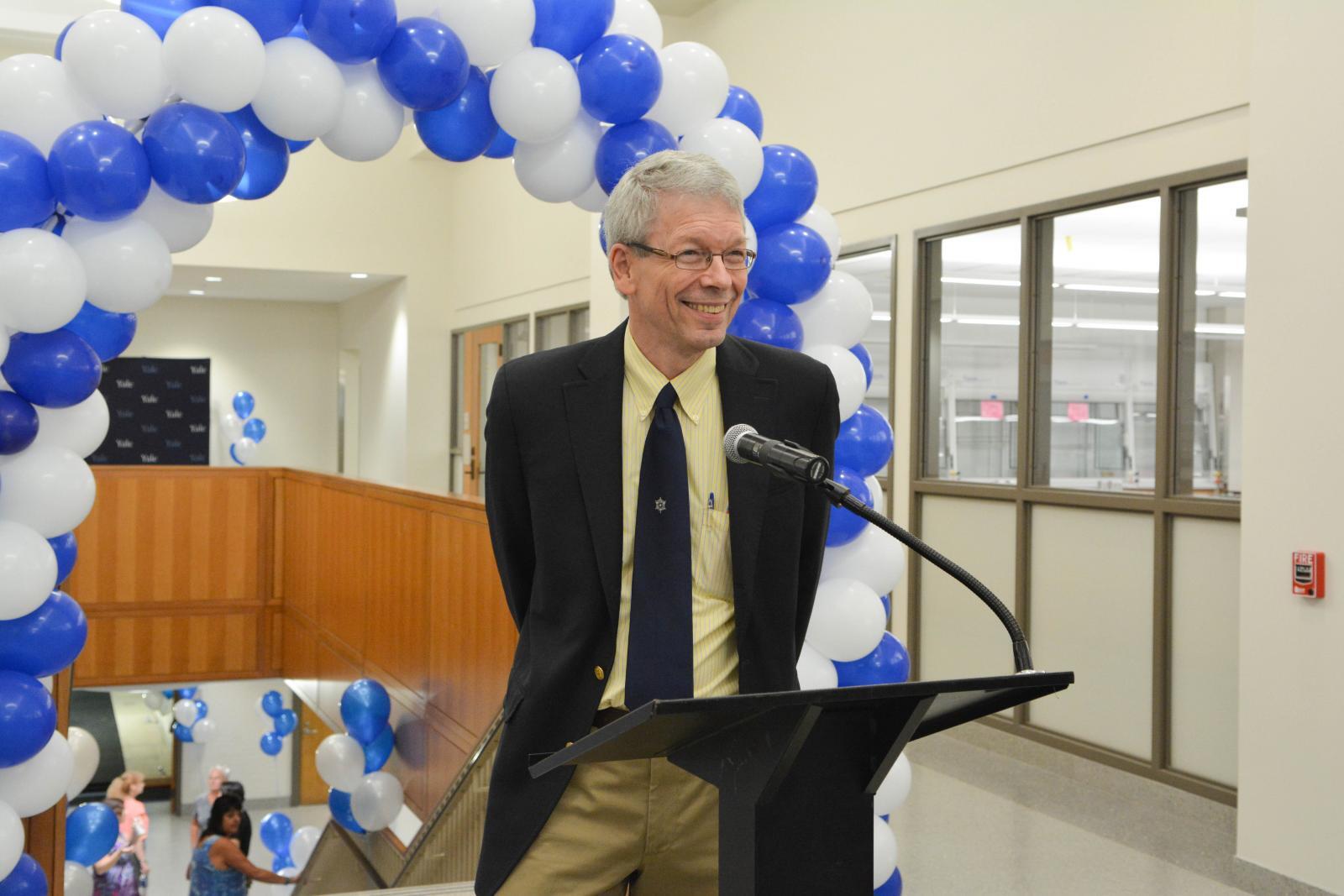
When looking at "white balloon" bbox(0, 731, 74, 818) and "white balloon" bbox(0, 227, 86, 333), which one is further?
"white balloon" bbox(0, 731, 74, 818)

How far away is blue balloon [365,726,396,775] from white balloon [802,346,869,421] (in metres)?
4.61

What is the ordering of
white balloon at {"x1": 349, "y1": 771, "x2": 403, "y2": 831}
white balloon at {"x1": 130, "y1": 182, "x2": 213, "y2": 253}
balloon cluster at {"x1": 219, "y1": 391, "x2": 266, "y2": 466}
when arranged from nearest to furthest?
white balloon at {"x1": 130, "y1": 182, "x2": 213, "y2": 253}
white balloon at {"x1": 349, "y1": 771, "x2": 403, "y2": 831}
balloon cluster at {"x1": 219, "y1": 391, "x2": 266, "y2": 466}

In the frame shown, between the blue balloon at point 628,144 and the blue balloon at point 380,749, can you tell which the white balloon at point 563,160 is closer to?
the blue balloon at point 628,144

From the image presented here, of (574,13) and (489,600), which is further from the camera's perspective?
(489,600)

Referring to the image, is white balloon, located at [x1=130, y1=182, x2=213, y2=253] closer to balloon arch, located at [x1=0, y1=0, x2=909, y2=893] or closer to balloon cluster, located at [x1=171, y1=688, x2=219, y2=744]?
balloon arch, located at [x1=0, y1=0, x2=909, y2=893]

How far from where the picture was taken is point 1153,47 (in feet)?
16.6

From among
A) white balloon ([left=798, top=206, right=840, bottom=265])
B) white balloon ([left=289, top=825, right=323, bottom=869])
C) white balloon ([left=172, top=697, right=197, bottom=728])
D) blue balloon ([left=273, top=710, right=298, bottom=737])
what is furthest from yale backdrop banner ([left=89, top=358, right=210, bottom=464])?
white balloon ([left=798, top=206, right=840, bottom=265])

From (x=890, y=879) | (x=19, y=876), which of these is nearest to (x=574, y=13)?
(x=890, y=879)

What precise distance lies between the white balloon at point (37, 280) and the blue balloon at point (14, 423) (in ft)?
0.60

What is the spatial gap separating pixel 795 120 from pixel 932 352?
5.76 ft

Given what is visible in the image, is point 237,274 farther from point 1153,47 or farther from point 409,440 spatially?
point 1153,47

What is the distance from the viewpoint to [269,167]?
357 cm

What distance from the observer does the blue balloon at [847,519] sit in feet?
11.7

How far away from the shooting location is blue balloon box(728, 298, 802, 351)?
11.8 feet
